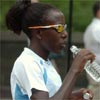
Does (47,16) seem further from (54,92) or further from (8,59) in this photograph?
(8,59)

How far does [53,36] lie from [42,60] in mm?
169

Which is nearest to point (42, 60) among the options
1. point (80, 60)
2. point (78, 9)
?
point (80, 60)

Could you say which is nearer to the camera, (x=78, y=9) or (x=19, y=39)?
(x=19, y=39)

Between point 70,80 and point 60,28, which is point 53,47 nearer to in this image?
point 60,28

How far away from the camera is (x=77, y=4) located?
9211mm

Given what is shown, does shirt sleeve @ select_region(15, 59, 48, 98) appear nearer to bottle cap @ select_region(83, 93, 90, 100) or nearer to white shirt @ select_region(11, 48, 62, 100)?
white shirt @ select_region(11, 48, 62, 100)

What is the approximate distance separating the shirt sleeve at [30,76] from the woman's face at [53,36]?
165mm

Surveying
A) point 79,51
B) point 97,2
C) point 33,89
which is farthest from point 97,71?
point 97,2

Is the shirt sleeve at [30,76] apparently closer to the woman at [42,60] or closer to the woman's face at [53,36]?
the woman at [42,60]

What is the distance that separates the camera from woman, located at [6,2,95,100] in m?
3.30

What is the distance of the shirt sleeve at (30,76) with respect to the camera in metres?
3.35

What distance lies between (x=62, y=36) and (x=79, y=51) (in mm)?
202

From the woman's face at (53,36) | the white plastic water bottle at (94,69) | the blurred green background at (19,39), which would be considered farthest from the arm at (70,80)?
the blurred green background at (19,39)

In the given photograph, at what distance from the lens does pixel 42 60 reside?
352 cm
